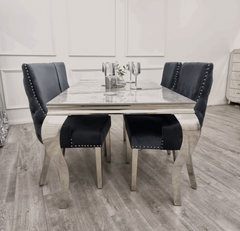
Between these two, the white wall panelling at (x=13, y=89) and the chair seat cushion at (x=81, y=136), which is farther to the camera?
the white wall panelling at (x=13, y=89)

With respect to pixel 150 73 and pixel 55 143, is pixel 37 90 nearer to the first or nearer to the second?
pixel 55 143

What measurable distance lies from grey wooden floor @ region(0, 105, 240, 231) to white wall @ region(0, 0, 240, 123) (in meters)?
1.51

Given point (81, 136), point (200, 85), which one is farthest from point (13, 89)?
point (200, 85)

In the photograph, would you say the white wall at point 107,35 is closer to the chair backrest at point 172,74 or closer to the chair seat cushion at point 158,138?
the chair backrest at point 172,74

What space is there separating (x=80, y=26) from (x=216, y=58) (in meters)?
2.73

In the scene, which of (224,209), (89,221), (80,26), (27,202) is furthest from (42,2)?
(224,209)

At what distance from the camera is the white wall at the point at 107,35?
2.87 meters

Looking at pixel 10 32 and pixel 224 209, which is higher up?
pixel 10 32

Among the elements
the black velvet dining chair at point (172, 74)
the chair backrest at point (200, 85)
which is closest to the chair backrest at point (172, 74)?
the black velvet dining chair at point (172, 74)

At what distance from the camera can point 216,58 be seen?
13.4 ft

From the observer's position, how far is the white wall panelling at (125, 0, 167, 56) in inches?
131

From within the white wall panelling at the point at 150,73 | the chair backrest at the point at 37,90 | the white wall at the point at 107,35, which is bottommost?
the white wall panelling at the point at 150,73

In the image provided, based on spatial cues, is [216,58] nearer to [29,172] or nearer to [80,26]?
[80,26]

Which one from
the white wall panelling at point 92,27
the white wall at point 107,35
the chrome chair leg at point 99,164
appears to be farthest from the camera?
the white wall panelling at point 92,27
